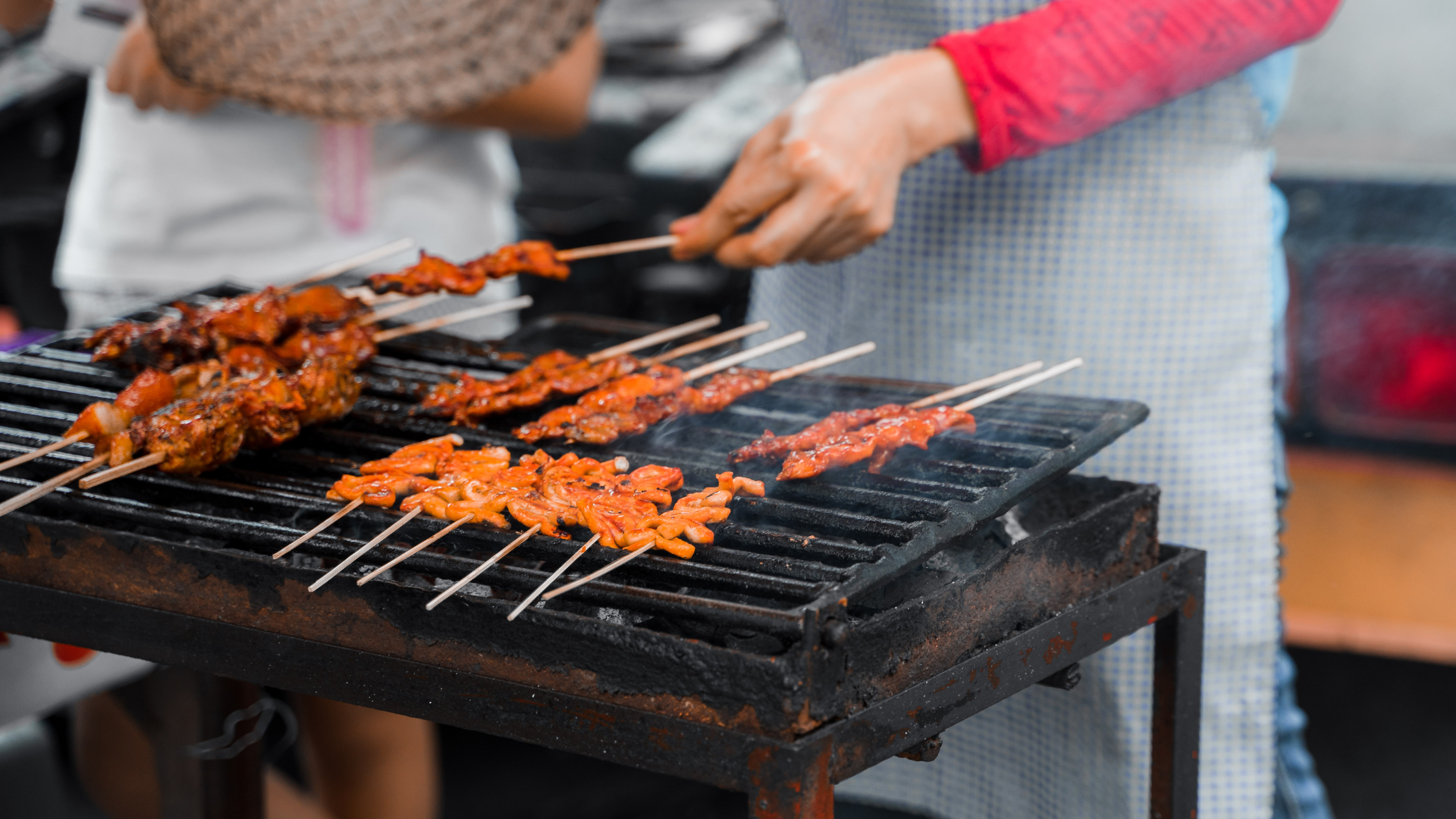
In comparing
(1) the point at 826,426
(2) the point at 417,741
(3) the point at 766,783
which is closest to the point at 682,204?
(2) the point at 417,741

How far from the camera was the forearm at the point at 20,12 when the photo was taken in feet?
10.4

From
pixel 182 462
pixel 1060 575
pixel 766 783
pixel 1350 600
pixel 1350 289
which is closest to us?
pixel 766 783

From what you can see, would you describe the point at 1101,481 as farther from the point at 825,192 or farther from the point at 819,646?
the point at 819,646

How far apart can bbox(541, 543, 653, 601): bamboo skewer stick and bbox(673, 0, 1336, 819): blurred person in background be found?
838 mm

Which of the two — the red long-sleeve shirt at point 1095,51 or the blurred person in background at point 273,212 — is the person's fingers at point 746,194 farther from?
the blurred person in background at point 273,212

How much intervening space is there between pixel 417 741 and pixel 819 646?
2.87m

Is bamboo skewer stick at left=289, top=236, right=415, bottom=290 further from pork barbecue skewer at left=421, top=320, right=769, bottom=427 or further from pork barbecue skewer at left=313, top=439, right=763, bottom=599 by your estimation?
pork barbecue skewer at left=313, top=439, right=763, bottom=599

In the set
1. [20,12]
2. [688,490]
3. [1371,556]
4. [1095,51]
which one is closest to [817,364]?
[688,490]

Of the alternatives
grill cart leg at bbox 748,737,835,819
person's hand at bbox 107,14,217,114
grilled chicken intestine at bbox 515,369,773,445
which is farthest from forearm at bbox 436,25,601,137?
grill cart leg at bbox 748,737,835,819

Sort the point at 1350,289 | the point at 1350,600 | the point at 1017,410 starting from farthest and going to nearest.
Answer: the point at 1350,600, the point at 1350,289, the point at 1017,410

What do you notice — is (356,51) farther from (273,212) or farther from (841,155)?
(273,212)

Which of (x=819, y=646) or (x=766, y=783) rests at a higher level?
(x=819, y=646)

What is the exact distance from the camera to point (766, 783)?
1.43 metres

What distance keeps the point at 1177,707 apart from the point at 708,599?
99cm
